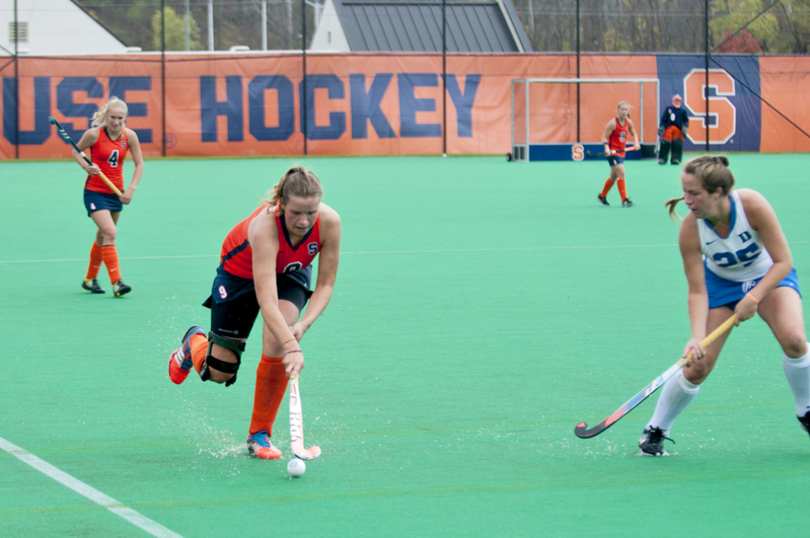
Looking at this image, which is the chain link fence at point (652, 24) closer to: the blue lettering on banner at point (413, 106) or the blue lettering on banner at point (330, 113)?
the blue lettering on banner at point (330, 113)

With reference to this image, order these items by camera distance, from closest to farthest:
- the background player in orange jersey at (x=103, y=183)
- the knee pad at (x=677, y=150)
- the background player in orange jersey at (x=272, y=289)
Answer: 1. the background player in orange jersey at (x=272, y=289)
2. the background player in orange jersey at (x=103, y=183)
3. the knee pad at (x=677, y=150)

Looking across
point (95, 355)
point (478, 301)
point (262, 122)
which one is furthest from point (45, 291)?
point (262, 122)

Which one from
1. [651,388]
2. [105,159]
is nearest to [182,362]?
[651,388]

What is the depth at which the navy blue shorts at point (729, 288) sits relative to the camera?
4.29 meters

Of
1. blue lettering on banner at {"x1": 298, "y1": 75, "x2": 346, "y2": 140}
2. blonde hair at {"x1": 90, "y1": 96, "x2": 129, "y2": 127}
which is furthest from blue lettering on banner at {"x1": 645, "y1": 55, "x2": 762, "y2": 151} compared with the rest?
blonde hair at {"x1": 90, "y1": 96, "x2": 129, "y2": 127}

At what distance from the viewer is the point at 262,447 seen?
4.29 metres

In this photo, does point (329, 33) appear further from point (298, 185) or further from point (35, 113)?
point (298, 185)

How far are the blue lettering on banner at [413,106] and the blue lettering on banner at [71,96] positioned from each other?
8.61 meters

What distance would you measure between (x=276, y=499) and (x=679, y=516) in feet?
4.78

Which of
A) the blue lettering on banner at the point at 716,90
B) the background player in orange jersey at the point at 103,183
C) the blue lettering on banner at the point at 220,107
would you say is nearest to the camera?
the background player in orange jersey at the point at 103,183

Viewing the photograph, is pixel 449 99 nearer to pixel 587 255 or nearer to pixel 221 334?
pixel 587 255

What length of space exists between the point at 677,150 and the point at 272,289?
2397 cm

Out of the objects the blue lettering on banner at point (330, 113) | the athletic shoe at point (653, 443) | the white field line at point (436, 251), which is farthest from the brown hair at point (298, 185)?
the blue lettering on banner at point (330, 113)

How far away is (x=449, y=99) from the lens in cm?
3019
